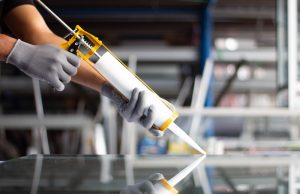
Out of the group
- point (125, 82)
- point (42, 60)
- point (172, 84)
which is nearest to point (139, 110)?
point (125, 82)

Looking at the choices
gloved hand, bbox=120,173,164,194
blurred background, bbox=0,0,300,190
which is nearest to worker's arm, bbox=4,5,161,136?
gloved hand, bbox=120,173,164,194

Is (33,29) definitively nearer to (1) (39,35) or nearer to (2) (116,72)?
(1) (39,35)

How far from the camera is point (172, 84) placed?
3922 mm

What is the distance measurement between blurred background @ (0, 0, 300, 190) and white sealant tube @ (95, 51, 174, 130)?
91 centimetres

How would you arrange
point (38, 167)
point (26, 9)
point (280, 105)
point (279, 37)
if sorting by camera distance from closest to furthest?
point (38, 167) → point (26, 9) → point (280, 105) → point (279, 37)

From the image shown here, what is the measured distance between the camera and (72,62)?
40.9 inches

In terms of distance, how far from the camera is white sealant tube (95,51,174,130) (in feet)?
3.16

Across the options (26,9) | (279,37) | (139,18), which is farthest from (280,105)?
(26,9)

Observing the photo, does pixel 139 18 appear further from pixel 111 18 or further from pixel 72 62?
pixel 72 62

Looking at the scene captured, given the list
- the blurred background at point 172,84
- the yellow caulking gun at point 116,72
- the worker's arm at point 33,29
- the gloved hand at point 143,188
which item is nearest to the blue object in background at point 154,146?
the blurred background at point 172,84

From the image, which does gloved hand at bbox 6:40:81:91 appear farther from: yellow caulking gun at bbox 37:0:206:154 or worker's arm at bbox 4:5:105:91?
worker's arm at bbox 4:5:105:91

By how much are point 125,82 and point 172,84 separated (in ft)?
9.68

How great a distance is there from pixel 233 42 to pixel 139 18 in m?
1.96

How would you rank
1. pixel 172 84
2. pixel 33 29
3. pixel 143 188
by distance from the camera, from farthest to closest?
pixel 172 84 → pixel 33 29 → pixel 143 188
